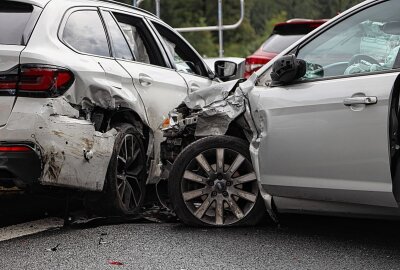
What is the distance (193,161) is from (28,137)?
1.24 metres

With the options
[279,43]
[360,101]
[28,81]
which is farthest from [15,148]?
[279,43]

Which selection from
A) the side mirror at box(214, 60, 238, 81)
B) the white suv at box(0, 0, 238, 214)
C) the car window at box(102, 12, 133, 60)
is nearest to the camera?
the white suv at box(0, 0, 238, 214)

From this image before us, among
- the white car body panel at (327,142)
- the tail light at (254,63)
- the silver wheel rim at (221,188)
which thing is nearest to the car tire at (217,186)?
the silver wheel rim at (221,188)

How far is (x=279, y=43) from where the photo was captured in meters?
9.26

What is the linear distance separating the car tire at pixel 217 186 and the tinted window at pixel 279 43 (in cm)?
453

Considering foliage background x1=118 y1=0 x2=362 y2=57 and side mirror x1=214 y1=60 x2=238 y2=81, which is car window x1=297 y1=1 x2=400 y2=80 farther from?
foliage background x1=118 y1=0 x2=362 y2=57

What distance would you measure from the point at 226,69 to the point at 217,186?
231 centimetres

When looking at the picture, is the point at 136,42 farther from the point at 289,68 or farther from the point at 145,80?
the point at 289,68

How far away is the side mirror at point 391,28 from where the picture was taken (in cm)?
431

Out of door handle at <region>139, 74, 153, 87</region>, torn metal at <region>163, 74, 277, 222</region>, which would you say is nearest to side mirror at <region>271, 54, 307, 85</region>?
torn metal at <region>163, 74, 277, 222</region>

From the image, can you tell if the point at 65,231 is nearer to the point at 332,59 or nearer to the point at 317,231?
the point at 317,231

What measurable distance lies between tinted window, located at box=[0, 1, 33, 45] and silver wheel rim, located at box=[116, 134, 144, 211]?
1.13 metres

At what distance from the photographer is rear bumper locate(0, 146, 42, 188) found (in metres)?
4.31

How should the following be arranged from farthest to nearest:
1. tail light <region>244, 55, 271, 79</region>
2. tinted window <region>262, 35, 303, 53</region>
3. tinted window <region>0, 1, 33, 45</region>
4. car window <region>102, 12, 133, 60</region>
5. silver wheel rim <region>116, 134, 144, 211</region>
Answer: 1. tinted window <region>262, 35, 303, 53</region>
2. tail light <region>244, 55, 271, 79</region>
3. car window <region>102, 12, 133, 60</region>
4. silver wheel rim <region>116, 134, 144, 211</region>
5. tinted window <region>0, 1, 33, 45</region>
